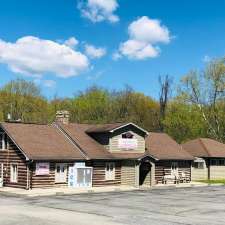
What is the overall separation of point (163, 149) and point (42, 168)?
1585 centimetres

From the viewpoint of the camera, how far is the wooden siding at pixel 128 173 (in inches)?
1776

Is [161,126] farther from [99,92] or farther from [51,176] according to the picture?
[51,176]

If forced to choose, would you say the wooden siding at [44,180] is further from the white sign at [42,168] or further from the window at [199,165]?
the window at [199,165]

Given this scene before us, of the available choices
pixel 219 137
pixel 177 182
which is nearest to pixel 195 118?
pixel 219 137

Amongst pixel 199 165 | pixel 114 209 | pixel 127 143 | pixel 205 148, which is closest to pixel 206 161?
pixel 199 165

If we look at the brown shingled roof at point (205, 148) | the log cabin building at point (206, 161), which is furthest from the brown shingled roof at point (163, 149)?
the brown shingled roof at point (205, 148)

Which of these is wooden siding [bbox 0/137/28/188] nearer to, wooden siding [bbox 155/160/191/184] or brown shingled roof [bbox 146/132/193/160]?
brown shingled roof [bbox 146/132/193/160]

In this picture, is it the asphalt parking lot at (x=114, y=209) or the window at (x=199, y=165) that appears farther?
the window at (x=199, y=165)

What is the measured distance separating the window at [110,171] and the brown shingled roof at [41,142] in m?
3.32

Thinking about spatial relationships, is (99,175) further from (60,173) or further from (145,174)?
(145,174)

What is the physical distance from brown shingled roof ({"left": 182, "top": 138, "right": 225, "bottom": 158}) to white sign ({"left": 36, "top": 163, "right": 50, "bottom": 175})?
72.8ft

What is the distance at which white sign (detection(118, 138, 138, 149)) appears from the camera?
4630 cm

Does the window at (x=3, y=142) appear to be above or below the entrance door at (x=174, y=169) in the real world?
above

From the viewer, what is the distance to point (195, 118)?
78.4 metres
